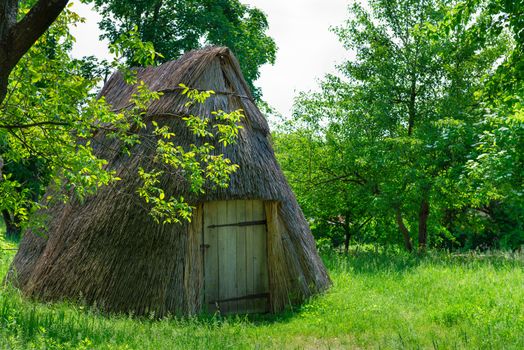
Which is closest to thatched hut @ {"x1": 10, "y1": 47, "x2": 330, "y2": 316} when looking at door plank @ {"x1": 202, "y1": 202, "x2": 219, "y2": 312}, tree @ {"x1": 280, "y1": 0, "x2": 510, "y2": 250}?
door plank @ {"x1": 202, "y1": 202, "x2": 219, "y2": 312}

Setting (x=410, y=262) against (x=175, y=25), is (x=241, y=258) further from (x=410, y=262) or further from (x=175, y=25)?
(x=175, y=25)

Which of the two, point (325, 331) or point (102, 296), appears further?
point (102, 296)

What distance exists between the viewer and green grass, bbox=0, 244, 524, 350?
6707 mm

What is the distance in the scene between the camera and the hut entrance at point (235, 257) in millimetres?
10117

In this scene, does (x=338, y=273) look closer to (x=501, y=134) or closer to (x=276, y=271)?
(x=276, y=271)

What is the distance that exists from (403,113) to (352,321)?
9811 millimetres

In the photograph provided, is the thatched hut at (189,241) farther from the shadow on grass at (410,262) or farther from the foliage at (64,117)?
the shadow on grass at (410,262)

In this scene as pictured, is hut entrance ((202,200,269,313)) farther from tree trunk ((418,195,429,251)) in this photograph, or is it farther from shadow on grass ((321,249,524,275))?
tree trunk ((418,195,429,251))

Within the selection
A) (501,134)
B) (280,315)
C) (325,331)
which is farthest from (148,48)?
(501,134)

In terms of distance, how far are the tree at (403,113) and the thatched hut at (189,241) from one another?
588 centimetres

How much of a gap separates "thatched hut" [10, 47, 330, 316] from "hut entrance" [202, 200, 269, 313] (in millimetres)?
17

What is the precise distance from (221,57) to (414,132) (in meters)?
7.42

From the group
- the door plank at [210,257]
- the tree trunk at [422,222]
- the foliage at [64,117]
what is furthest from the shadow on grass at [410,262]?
the foliage at [64,117]

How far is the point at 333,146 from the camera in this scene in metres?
17.8
